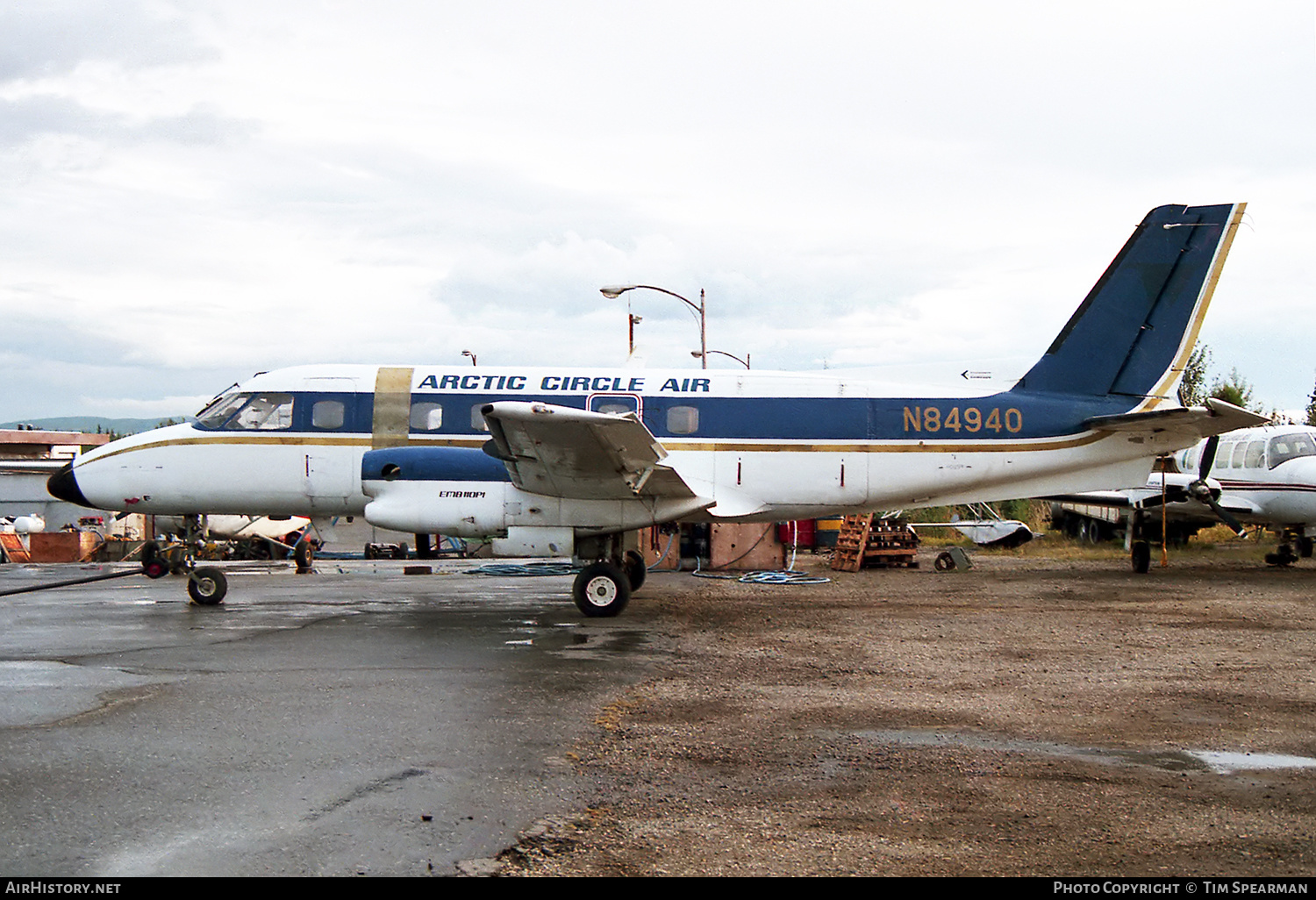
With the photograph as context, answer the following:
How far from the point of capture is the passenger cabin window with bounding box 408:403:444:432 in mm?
13875

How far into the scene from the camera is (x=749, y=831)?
4586mm

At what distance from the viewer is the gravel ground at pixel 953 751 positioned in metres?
4.31

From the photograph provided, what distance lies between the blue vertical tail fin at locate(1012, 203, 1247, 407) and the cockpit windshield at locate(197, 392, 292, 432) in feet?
34.0

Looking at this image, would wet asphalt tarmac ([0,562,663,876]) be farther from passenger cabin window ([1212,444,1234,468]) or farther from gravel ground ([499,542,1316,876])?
passenger cabin window ([1212,444,1234,468])

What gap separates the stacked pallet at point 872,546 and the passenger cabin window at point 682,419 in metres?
8.50

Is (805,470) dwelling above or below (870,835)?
above

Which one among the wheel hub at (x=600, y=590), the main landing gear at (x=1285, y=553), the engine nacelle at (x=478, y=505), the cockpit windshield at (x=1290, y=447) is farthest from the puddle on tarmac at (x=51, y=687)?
the main landing gear at (x=1285, y=553)

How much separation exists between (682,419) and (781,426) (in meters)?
1.38

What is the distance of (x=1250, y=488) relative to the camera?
1892 cm

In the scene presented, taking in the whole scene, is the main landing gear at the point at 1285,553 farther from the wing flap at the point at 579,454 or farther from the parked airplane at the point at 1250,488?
the wing flap at the point at 579,454

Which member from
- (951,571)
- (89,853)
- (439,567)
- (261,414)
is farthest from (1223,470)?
(89,853)

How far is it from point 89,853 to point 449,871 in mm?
1585

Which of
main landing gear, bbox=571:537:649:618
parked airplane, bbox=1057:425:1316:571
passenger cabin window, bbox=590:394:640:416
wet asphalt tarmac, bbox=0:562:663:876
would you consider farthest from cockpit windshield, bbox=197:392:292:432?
parked airplane, bbox=1057:425:1316:571
